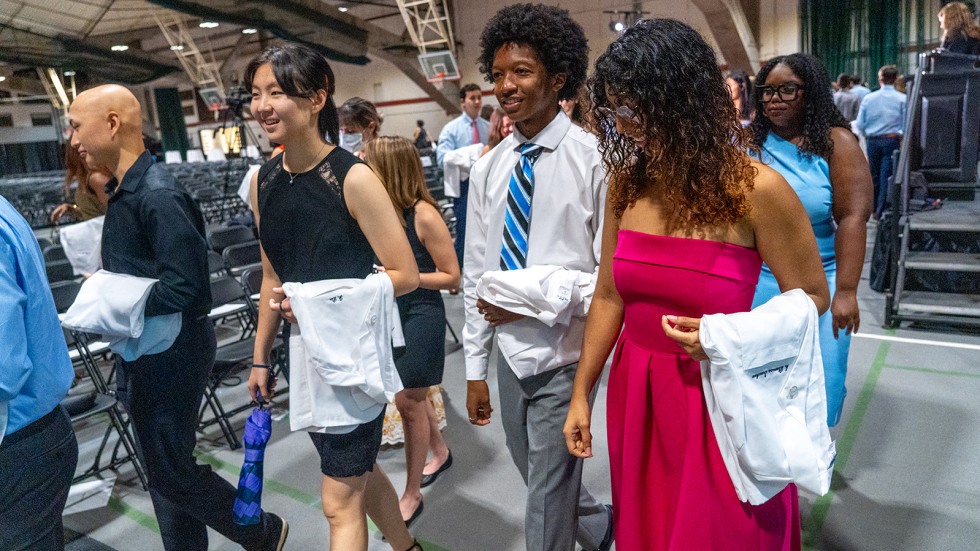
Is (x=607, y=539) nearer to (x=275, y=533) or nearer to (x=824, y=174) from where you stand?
(x=275, y=533)

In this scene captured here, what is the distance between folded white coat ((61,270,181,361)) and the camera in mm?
1953

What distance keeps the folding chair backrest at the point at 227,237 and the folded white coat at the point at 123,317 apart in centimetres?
327

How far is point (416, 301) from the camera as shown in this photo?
2.69m

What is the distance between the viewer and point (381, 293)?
172 cm

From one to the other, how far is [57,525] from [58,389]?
12.6 inches

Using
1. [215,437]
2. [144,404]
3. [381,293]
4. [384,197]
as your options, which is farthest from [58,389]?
[215,437]

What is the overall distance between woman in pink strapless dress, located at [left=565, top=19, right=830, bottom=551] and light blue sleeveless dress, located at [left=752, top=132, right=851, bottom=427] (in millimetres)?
868

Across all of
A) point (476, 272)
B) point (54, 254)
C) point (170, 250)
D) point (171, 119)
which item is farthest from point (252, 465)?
point (171, 119)

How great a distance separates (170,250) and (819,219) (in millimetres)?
2000

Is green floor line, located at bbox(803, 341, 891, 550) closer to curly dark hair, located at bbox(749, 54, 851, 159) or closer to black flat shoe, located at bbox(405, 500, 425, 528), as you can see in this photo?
curly dark hair, located at bbox(749, 54, 851, 159)

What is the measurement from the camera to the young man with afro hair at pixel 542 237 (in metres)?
1.75

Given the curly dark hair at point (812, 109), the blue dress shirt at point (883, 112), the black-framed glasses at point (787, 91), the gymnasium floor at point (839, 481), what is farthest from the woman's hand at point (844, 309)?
the blue dress shirt at point (883, 112)

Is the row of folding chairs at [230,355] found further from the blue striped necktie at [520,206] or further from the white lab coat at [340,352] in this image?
the blue striped necktie at [520,206]

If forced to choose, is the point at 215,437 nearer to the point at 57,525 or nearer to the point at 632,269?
the point at 57,525
